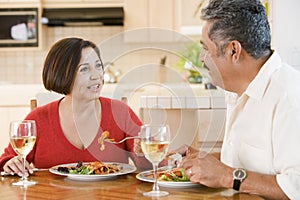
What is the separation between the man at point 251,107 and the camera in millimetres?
1553

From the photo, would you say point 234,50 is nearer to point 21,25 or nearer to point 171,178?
point 171,178

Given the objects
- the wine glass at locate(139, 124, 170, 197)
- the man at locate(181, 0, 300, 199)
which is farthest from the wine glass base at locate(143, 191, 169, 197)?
the man at locate(181, 0, 300, 199)

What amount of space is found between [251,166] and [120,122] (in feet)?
2.68

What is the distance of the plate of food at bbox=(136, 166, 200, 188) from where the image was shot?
1.65 m

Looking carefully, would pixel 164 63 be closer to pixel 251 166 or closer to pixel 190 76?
pixel 190 76

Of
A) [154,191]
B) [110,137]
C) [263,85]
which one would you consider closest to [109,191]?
[154,191]

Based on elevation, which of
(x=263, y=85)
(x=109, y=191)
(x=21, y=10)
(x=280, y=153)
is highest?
(x=21, y=10)

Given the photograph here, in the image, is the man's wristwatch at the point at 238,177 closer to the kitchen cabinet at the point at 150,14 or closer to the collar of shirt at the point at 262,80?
the collar of shirt at the point at 262,80

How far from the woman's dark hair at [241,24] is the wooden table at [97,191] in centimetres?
47

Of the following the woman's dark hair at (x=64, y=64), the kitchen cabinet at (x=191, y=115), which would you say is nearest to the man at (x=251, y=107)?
the woman's dark hair at (x=64, y=64)

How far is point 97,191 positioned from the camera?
1621mm

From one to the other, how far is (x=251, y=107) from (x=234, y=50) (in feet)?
0.62

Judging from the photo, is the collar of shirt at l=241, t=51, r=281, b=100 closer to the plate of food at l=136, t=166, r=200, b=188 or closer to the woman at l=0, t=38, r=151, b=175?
the plate of food at l=136, t=166, r=200, b=188

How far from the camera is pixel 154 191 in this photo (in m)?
1.59
